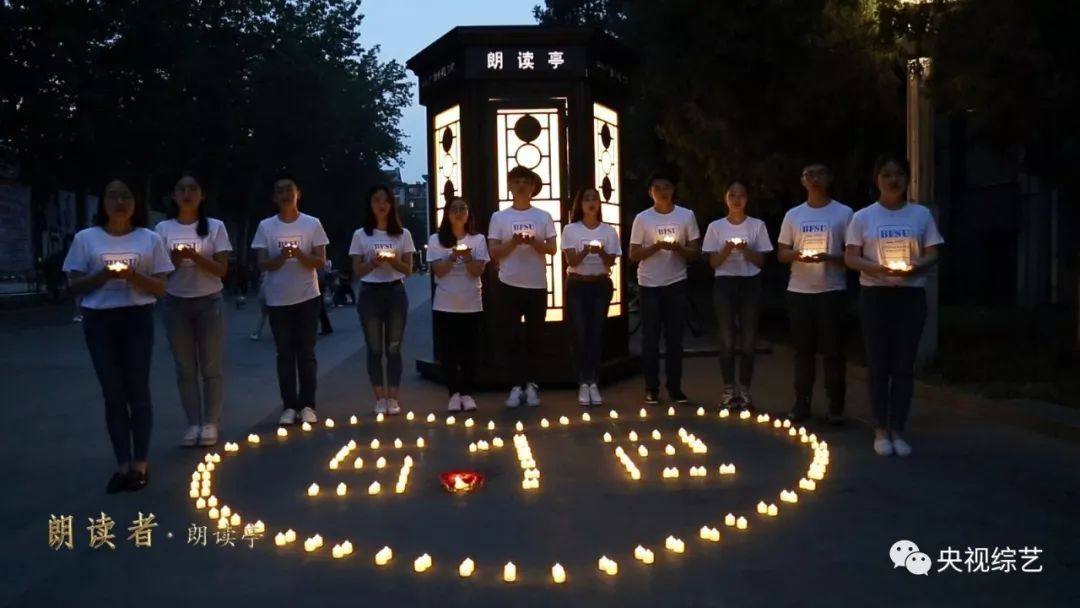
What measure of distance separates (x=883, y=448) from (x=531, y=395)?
11.8 feet

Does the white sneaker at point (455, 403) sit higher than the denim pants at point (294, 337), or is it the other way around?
the denim pants at point (294, 337)

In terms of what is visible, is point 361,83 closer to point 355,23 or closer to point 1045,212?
point 355,23

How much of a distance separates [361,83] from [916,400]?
46.6 m

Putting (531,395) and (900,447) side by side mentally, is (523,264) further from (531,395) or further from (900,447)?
(900,447)

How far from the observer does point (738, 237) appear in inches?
363

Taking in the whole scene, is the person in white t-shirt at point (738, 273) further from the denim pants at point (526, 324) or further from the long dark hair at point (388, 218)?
the long dark hair at point (388, 218)

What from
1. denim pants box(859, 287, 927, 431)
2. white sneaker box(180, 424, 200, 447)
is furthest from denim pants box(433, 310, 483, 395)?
denim pants box(859, 287, 927, 431)

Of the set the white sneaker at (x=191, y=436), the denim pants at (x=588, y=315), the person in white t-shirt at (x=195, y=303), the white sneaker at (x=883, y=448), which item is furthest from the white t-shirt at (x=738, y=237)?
the white sneaker at (x=191, y=436)

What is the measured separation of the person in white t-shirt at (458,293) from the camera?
374 inches

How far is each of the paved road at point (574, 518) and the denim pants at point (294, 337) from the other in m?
0.56

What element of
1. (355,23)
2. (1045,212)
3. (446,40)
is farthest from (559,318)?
(355,23)

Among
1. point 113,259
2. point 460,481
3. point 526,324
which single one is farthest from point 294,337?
point 460,481

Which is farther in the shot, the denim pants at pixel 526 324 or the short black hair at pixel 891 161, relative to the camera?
the denim pants at pixel 526 324

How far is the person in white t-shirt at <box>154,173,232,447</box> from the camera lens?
316 inches
